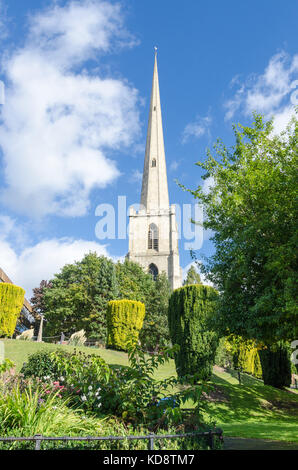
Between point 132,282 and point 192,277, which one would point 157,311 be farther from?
point 192,277

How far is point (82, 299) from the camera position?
119ft

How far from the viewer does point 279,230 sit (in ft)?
27.9

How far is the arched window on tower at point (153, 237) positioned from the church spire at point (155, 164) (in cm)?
372

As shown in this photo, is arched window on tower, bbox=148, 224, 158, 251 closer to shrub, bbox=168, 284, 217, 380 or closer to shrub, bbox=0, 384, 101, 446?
shrub, bbox=168, 284, 217, 380

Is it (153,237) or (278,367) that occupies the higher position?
(153,237)

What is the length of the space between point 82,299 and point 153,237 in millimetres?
23893

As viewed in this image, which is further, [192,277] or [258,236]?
[192,277]

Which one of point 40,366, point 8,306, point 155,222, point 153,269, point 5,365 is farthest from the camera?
point 155,222

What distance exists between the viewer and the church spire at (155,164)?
2339 inches

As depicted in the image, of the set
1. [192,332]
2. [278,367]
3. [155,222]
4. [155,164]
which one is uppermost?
[155,164]

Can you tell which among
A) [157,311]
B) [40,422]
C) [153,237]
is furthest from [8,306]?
[153,237]
